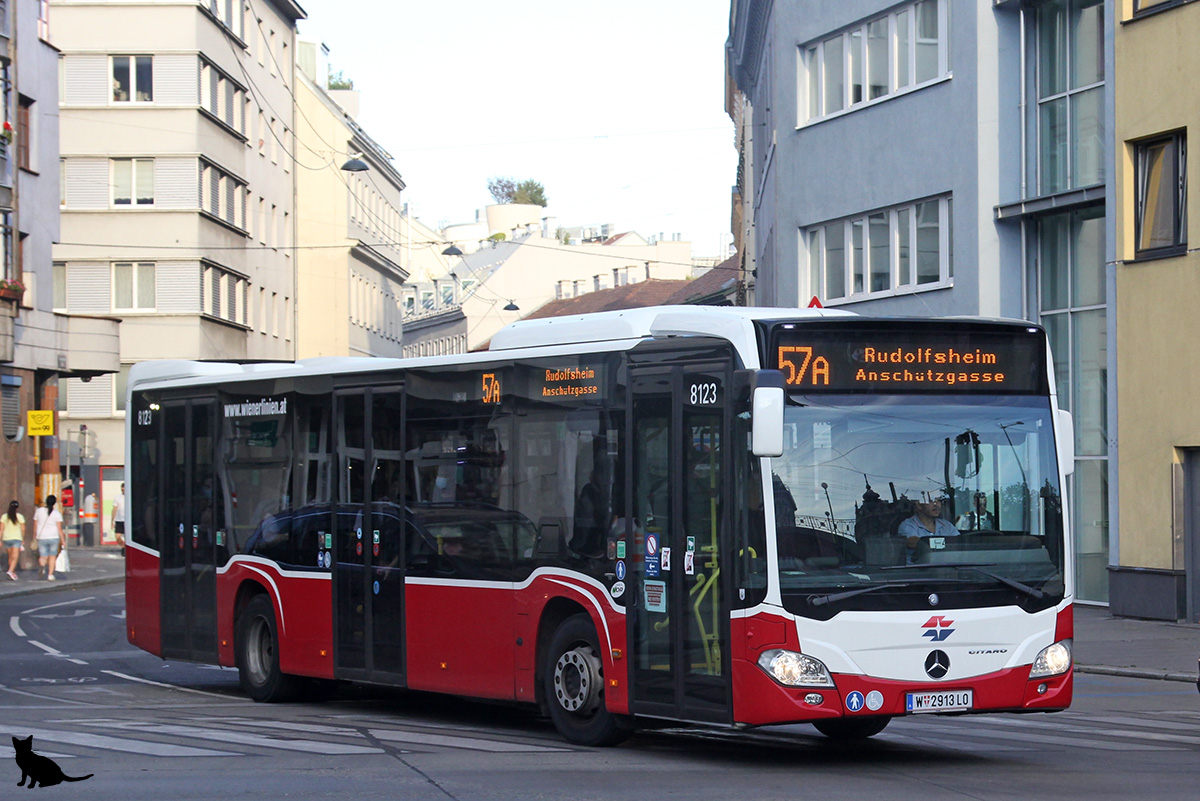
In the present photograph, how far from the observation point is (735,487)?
34.7 feet

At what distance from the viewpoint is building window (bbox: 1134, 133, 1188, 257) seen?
24188 millimetres

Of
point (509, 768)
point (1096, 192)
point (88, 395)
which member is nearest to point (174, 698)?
point (509, 768)

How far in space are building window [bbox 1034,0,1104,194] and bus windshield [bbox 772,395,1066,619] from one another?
16.3 m

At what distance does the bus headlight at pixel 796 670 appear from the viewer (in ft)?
33.7

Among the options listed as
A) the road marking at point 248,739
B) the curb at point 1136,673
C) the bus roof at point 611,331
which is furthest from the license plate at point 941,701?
the curb at point 1136,673

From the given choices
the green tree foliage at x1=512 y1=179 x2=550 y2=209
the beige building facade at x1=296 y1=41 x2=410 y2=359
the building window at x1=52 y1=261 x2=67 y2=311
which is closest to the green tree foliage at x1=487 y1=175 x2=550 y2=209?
the green tree foliage at x1=512 y1=179 x2=550 y2=209

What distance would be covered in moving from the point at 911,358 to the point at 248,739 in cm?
A: 530

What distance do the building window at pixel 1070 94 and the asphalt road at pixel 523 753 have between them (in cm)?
1164

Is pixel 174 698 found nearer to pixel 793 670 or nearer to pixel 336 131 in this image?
pixel 793 670

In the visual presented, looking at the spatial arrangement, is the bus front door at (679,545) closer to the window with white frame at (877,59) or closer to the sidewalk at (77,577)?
the window with white frame at (877,59)

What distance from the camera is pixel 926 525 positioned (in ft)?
34.8

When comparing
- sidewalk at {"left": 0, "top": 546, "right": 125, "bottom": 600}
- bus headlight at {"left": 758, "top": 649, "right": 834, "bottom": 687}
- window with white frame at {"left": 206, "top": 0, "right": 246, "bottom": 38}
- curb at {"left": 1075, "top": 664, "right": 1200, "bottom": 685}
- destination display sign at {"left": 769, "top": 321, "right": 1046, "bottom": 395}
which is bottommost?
sidewalk at {"left": 0, "top": 546, "right": 125, "bottom": 600}

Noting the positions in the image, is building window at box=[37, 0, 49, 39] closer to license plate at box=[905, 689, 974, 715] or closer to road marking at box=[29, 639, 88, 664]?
road marking at box=[29, 639, 88, 664]

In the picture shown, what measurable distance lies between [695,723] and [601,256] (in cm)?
9475
